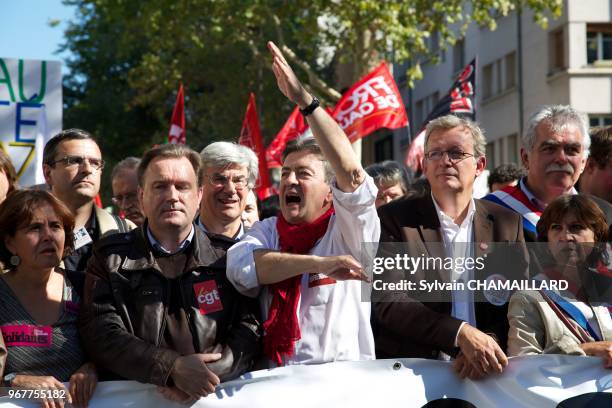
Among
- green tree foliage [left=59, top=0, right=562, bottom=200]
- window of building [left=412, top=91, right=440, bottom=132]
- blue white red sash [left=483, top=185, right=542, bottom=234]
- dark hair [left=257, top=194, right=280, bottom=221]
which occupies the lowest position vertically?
blue white red sash [left=483, top=185, right=542, bottom=234]

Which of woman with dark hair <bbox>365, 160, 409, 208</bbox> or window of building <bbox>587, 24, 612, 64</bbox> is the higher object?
window of building <bbox>587, 24, 612, 64</bbox>

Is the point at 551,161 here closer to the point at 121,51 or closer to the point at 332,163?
the point at 332,163

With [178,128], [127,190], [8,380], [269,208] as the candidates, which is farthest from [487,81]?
[8,380]

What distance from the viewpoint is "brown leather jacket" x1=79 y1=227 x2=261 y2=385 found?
15.0 feet

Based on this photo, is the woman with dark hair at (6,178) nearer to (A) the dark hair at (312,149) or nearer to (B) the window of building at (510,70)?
(A) the dark hair at (312,149)

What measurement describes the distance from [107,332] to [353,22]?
1912 centimetres

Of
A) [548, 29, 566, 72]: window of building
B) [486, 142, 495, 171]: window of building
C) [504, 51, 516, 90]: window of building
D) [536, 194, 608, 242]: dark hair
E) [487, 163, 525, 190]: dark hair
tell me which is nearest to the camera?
[536, 194, 608, 242]: dark hair

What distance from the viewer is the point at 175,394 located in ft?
15.1

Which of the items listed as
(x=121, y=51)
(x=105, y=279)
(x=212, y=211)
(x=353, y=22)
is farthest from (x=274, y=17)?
(x=105, y=279)

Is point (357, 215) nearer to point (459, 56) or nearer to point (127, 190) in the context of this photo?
point (127, 190)

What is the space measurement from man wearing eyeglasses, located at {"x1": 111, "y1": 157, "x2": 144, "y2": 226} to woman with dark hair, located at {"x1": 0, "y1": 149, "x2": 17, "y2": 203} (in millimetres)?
1735

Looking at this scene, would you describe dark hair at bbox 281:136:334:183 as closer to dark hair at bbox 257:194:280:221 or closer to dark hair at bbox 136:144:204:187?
dark hair at bbox 136:144:204:187

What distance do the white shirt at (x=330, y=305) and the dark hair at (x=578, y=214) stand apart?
0.84 meters

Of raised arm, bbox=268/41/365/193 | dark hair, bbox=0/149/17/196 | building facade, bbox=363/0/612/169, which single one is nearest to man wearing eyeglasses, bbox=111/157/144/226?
dark hair, bbox=0/149/17/196
